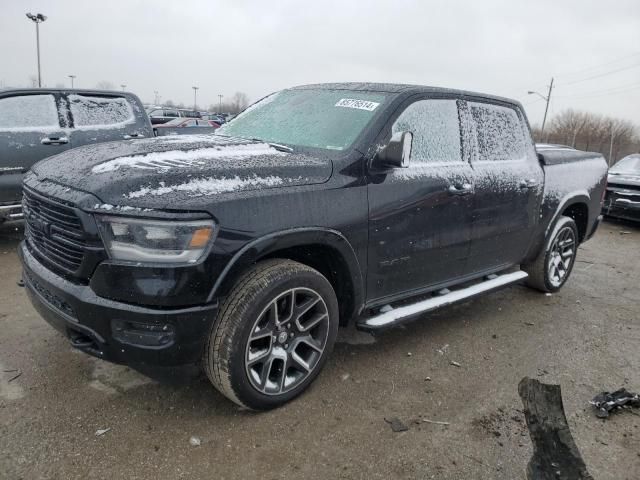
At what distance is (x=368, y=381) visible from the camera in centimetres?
326

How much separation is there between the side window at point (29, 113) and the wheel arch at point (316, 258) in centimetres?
444

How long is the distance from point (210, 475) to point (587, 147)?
3863cm

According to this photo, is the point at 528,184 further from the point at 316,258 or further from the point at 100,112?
the point at 100,112

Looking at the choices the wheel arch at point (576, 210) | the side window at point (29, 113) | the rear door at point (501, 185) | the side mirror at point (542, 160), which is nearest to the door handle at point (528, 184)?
the rear door at point (501, 185)

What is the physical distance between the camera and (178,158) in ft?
8.77

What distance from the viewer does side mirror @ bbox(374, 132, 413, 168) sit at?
2.99 meters

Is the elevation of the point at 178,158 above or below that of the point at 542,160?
above

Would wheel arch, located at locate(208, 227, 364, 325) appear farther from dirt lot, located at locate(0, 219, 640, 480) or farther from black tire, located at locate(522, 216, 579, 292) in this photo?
black tire, located at locate(522, 216, 579, 292)

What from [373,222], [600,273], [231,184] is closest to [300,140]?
[373,222]

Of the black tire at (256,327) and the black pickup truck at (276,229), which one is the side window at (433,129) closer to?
the black pickup truck at (276,229)

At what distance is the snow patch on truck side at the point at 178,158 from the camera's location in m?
2.51

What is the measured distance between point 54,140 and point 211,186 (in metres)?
4.33

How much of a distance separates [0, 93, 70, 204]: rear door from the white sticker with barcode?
3.91 metres

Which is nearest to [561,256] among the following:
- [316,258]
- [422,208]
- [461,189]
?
[461,189]
